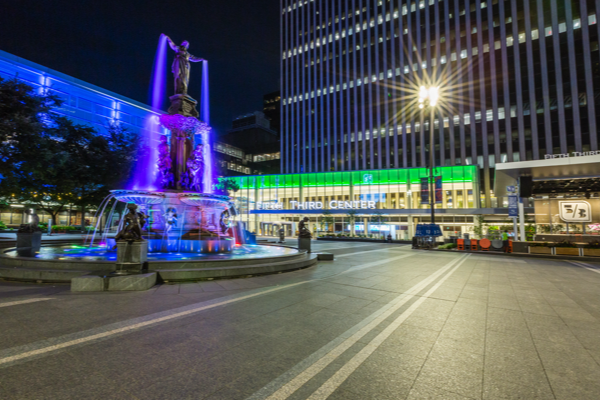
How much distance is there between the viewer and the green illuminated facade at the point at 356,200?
143 ft

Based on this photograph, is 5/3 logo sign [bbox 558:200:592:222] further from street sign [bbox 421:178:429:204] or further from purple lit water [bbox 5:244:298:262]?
purple lit water [bbox 5:244:298:262]

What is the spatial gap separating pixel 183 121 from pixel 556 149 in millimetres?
59563

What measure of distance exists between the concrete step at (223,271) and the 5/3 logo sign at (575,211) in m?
24.6

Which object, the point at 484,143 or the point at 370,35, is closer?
the point at 484,143

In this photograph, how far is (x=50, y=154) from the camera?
649 inches

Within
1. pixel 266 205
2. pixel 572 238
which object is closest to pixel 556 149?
pixel 572 238

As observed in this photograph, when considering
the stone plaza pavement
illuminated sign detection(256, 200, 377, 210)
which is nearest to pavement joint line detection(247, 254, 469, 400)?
the stone plaza pavement

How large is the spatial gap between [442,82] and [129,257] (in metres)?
67.7

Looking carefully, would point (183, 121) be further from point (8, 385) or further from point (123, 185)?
point (8, 385)

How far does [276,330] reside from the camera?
4973 millimetres

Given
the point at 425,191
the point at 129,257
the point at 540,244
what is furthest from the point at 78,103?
the point at 540,244

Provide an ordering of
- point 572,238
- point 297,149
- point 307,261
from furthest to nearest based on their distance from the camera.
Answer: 1. point 297,149
2. point 572,238
3. point 307,261

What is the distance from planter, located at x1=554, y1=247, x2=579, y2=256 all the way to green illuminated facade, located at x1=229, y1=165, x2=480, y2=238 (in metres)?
21.1

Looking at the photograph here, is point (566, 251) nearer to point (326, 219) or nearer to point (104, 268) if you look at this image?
point (104, 268)
